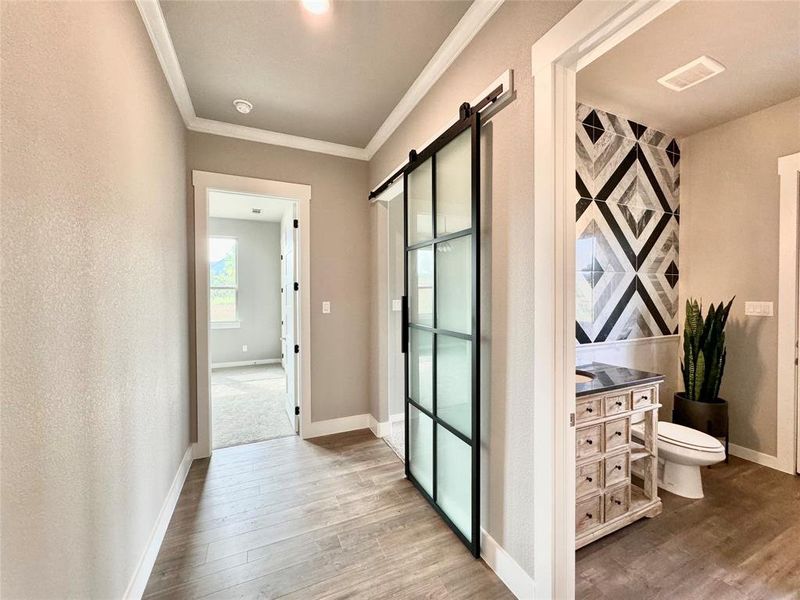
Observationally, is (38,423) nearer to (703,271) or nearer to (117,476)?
(117,476)

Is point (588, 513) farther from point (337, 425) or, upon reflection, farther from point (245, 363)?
point (245, 363)

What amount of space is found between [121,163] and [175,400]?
5.18ft

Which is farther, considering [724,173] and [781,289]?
[724,173]

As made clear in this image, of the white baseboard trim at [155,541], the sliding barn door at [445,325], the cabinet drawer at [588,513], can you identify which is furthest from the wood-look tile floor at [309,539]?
the cabinet drawer at [588,513]

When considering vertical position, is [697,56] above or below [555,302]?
above

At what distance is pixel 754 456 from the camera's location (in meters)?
2.67

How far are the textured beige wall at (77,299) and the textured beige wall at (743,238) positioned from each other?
13.8 feet

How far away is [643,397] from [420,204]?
5.99 feet

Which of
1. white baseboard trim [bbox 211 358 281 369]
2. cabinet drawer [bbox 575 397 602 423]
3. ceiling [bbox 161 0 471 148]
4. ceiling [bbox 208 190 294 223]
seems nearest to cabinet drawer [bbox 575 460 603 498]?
cabinet drawer [bbox 575 397 602 423]

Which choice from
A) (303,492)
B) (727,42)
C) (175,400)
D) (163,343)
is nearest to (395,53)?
(727,42)

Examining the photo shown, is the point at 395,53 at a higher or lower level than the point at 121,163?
higher

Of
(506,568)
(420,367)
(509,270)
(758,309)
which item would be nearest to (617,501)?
(506,568)

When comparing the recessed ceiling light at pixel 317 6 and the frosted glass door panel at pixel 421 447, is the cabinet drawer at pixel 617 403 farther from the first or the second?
the recessed ceiling light at pixel 317 6

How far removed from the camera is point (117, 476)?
1298 mm
